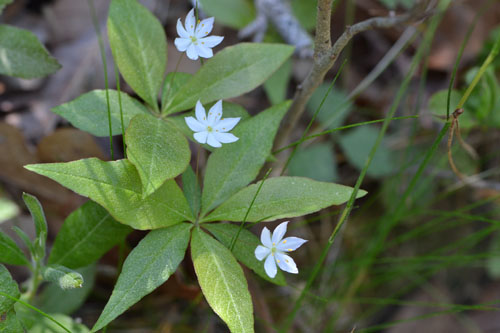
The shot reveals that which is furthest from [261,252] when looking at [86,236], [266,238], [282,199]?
[86,236]

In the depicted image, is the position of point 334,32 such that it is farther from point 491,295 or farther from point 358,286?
point 491,295

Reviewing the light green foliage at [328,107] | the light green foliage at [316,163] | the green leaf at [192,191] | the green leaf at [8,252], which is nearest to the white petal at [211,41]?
the green leaf at [192,191]

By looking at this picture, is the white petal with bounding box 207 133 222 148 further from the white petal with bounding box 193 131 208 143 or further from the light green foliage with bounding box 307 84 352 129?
A: the light green foliage with bounding box 307 84 352 129

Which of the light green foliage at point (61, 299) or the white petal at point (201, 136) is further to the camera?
the light green foliage at point (61, 299)

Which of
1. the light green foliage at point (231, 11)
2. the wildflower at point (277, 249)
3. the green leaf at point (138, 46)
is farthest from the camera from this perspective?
the light green foliage at point (231, 11)

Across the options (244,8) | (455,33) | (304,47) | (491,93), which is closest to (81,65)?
(244,8)

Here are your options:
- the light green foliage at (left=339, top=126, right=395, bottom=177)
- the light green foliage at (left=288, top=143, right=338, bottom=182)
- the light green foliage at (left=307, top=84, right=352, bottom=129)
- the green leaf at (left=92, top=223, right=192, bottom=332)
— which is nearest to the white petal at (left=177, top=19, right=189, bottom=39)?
the green leaf at (left=92, top=223, right=192, bottom=332)

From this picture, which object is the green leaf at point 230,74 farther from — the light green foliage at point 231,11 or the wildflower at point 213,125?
the light green foliage at point 231,11
